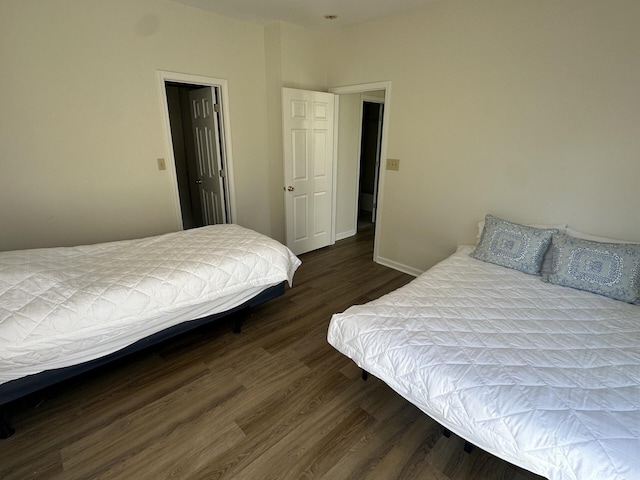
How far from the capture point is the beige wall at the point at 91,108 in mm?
2404

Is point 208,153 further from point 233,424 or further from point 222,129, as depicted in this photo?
point 233,424

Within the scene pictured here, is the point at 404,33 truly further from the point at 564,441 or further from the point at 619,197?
the point at 564,441

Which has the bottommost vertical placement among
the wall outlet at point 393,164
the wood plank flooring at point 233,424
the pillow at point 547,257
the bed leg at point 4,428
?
the wood plank flooring at point 233,424

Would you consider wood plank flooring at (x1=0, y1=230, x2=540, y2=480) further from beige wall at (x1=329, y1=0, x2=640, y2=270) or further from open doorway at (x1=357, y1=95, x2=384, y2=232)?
open doorway at (x1=357, y1=95, x2=384, y2=232)

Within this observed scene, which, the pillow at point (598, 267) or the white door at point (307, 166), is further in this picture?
the white door at point (307, 166)

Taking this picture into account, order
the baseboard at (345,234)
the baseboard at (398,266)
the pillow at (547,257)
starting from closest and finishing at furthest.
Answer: the pillow at (547,257), the baseboard at (398,266), the baseboard at (345,234)

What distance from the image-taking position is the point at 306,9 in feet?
10.1

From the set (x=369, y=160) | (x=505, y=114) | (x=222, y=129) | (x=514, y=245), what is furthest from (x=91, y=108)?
(x=369, y=160)

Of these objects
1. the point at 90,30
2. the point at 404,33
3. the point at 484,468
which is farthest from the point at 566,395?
the point at 90,30

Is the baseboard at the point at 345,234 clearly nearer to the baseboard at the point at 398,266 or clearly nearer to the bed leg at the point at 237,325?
the baseboard at the point at 398,266

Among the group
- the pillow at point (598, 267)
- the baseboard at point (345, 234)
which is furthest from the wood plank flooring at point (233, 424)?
the baseboard at point (345, 234)

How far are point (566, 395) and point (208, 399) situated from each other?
183 cm

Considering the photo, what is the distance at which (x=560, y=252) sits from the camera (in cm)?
224

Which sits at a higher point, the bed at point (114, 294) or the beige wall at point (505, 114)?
the beige wall at point (505, 114)
